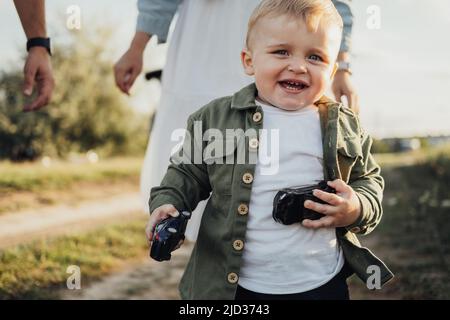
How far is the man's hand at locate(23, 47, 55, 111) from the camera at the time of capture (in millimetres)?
2645

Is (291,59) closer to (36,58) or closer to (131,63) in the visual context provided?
(131,63)

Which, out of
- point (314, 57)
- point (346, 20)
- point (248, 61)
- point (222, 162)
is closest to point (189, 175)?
point (222, 162)

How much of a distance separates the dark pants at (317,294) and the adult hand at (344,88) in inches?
33.4

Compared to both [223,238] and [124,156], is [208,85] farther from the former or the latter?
[124,156]

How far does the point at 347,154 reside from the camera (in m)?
1.98

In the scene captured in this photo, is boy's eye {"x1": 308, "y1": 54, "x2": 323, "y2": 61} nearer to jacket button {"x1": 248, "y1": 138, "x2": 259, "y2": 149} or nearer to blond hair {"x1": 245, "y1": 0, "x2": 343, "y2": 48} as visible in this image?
blond hair {"x1": 245, "y1": 0, "x2": 343, "y2": 48}

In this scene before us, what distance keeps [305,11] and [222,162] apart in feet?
1.85

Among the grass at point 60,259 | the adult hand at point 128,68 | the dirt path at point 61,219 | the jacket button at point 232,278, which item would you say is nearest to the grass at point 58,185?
the dirt path at point 61,219

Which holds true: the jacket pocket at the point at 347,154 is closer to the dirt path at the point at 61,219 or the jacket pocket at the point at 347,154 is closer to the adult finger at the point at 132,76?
the adult finger at the point at 132,76

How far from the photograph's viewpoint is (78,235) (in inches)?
197

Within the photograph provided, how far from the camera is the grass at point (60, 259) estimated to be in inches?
138

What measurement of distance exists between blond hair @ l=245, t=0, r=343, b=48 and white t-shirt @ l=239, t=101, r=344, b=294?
321 millimetres

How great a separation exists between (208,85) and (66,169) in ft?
20.4

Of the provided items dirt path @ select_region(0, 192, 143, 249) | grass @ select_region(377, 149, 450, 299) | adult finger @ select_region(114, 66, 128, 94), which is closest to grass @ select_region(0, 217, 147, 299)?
dirt path @ select_region(0, 192, 143, 249)
